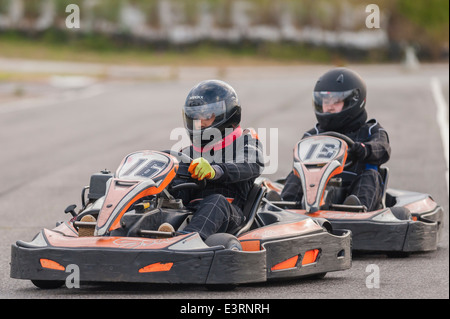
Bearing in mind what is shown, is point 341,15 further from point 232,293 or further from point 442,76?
point 232,293

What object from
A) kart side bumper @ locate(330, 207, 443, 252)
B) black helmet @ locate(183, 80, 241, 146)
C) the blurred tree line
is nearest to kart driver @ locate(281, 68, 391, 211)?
kart side bumper @ locate(330, 207, 443, 252)

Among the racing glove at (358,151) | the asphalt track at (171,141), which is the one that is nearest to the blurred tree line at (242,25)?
the asphalt track at (171,141)

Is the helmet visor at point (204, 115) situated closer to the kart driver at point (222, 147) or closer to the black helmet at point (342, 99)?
the kart driver at point (222, 147)

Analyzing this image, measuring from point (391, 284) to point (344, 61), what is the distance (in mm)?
32272

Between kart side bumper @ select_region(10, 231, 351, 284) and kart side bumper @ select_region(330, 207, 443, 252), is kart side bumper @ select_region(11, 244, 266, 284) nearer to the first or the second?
kart side bumper @ select_region(10, 231, 351, 284)

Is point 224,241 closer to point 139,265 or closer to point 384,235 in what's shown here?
point 139,265

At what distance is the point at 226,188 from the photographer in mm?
6551

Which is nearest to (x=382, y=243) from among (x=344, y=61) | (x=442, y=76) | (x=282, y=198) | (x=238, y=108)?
(x=282, y=198)

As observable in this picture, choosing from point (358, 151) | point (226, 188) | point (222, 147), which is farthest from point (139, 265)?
point (358, 151)

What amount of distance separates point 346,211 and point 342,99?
4.05 feet

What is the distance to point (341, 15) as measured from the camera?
42.1m

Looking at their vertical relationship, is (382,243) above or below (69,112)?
above

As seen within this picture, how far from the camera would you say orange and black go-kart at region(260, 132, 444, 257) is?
24.2 feet

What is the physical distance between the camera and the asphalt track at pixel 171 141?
236 inches
